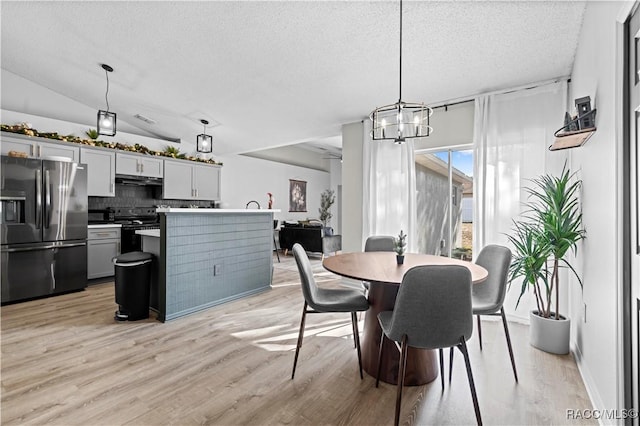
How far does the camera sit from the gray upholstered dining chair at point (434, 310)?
156cm

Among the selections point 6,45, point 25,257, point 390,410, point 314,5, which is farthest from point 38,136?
point 390,410

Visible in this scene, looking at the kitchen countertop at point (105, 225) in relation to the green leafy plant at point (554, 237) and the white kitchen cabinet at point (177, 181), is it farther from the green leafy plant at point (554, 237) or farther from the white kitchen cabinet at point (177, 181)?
the green leafy plant at point (554, 237)

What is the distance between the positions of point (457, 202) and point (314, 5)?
2.88m

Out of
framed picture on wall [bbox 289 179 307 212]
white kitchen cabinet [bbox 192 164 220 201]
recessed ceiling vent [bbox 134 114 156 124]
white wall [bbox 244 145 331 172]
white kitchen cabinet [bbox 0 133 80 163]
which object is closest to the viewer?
white kitchen cabinet [bbox 0 133 80 163]

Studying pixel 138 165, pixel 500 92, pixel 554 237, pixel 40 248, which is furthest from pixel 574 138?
pixel 138 165

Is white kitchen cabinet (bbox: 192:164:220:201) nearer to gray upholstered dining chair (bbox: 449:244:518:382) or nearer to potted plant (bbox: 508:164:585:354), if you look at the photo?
gray upholstered dining chair (bbox: 449:244:518:382)

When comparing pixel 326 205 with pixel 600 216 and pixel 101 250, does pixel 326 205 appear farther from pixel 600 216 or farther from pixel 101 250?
pixel 600 216

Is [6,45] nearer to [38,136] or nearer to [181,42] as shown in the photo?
[38,136]

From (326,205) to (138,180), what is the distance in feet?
19.1

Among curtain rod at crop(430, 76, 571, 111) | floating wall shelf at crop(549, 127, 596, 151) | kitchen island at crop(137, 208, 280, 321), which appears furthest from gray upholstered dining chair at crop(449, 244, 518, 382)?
kitchen island at crop(137, 208, 280, 321)

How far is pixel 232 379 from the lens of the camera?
84.6 inches

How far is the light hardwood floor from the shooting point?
1775 millimetres

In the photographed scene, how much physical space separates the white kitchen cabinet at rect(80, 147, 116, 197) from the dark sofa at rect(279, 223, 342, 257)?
3638mm

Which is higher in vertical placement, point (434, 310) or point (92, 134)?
point (92, 134)
